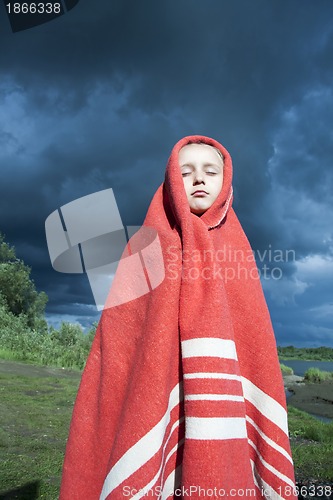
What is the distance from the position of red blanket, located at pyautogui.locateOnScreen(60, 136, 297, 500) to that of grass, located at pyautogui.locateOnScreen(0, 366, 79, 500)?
2.23m

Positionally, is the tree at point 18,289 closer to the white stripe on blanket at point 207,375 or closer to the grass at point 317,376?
the grass at point 317,376

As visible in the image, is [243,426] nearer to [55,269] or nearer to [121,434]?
[121,434]

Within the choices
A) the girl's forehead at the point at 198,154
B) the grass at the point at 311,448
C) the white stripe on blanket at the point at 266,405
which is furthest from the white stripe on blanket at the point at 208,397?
the grass at the point at 311,448

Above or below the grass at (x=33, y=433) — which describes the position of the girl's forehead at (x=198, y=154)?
above

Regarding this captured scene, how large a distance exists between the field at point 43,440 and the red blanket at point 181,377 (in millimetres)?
2151

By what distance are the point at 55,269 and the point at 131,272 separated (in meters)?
1.08

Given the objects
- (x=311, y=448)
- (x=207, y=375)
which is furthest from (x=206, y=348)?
(x=311, y=448)

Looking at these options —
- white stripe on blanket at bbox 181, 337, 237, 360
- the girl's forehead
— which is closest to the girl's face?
the girl's forehead

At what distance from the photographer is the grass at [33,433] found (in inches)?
148

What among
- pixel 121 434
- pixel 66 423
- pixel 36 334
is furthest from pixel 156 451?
pixel 36 334

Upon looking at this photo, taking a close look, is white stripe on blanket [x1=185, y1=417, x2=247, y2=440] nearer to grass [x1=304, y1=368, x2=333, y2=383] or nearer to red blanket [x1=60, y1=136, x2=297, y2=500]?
red blanket [x1=60, y1=136, x2=297, y2=500]

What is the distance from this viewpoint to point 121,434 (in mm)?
1658

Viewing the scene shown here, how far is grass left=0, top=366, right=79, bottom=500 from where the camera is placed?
3.75 m

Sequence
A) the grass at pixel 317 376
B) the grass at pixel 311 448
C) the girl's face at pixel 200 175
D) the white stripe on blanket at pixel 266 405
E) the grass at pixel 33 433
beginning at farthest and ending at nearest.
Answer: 1. the grass at pixel 317 376
2. the grass at pixel 311 448
3. the grass at pixel 33 433
4. the girl's face at pixel 200 175
5. the white stripe on blanket at pixel 266 405
